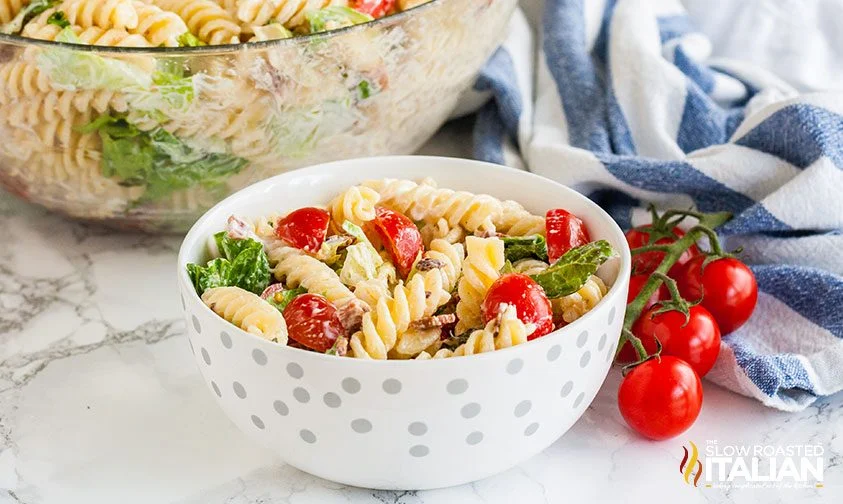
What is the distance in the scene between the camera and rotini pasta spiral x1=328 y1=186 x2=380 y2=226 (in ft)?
4.02

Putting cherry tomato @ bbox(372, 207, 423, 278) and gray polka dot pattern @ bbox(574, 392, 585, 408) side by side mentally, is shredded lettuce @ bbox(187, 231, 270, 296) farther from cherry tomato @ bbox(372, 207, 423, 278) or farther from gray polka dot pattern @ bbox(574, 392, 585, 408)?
gray polka dot pattern @ bbox(574, 392, 585, 408)

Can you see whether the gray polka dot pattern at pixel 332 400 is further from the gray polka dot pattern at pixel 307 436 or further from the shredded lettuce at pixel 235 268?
the shredded lettuce at pixel 235 268

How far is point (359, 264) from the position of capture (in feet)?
3.83

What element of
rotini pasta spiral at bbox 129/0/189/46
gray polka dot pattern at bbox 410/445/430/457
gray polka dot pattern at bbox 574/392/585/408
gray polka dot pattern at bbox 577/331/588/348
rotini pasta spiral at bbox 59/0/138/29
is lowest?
gray polka dot pattern at bbox 574/392/585/408

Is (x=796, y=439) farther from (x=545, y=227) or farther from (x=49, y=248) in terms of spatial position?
(x=49, y=248)

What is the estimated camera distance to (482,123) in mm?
1826

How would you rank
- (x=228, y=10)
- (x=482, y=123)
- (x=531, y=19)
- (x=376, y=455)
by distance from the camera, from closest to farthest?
(x=376, y=455), (x=228, y=10), (x=482, y=123), (x=531, y=19)

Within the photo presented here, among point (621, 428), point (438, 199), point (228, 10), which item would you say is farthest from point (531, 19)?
point (621, 428)

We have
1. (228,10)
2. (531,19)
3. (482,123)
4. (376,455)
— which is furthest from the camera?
(531,19)

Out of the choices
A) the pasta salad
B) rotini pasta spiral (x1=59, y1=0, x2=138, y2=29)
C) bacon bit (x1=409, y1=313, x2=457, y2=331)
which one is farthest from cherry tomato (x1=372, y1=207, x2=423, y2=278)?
rotini pasta spiral (x1=59, y1=0, x2=138, y2=29)

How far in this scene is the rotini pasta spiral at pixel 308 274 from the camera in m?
1.11

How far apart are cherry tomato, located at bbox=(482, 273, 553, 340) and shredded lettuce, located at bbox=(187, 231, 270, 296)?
26 centimetres

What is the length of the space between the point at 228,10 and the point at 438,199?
0.43m

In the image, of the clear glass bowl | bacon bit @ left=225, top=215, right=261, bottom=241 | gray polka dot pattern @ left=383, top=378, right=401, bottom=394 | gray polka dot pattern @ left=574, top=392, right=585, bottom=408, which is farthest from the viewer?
the clear glass bowl
